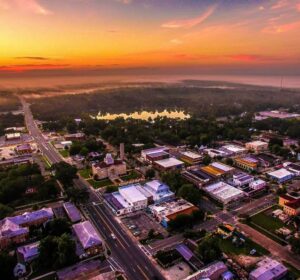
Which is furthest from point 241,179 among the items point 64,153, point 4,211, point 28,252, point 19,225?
point 64,153

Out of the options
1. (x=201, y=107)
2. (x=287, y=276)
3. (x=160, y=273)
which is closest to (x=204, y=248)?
(x=160, y=273)

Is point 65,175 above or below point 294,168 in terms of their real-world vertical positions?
above

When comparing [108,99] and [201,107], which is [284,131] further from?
[108,99]

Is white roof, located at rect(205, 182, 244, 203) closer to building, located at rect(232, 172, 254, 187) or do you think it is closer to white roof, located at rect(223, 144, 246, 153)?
building, located at rect(232, 172, 254, 187)

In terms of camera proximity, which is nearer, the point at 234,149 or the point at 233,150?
the point at 233,150

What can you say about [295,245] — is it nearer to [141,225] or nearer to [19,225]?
[141,225]
